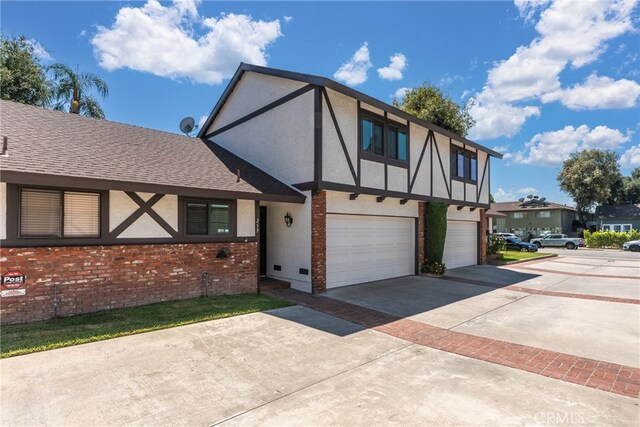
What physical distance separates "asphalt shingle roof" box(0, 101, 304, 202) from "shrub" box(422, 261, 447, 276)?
6.68 m

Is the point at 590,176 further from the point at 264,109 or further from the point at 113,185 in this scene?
the point at 113,185

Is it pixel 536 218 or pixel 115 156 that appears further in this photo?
pixel 536 218

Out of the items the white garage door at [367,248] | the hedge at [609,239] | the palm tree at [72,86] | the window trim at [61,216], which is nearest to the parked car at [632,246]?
the hedge at [609,239]

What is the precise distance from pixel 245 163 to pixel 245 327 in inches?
269

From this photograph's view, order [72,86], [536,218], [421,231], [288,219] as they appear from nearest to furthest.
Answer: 1. [288,219]
2. [421,231]
3. [72,86]
4. [536,218]

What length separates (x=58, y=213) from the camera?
6.74m

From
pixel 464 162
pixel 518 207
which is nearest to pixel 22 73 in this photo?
pixel 464 162

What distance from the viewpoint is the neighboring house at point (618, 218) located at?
44.5 meters

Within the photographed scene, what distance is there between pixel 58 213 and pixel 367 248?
867 centimetres

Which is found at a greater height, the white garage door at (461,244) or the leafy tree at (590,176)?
the leafy tree at (590,176)

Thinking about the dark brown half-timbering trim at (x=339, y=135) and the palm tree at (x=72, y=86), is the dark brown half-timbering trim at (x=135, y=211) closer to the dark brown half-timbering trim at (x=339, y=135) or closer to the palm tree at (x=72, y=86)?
the dark brown half-timbering trim at (x=339, y=135)

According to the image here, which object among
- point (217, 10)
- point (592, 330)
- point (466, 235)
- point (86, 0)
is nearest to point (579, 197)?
point (466, 235)
